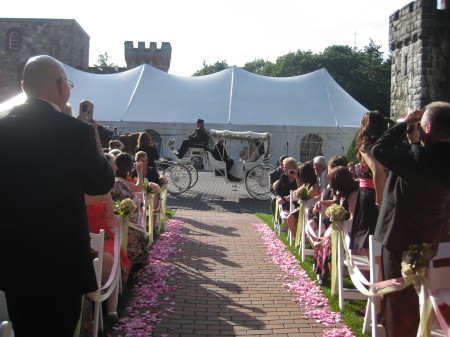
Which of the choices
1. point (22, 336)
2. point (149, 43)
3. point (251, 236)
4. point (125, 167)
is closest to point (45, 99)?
point (22, 336)

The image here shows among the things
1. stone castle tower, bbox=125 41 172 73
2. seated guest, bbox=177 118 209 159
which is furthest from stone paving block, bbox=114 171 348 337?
stone castle tower, bbox=125 41 172 73

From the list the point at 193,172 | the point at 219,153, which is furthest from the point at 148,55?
the point at 219,153

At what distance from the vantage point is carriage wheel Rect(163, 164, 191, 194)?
14227 millimetres

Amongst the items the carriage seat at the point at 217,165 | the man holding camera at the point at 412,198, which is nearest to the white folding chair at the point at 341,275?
the man holding camera at the point at 412,198

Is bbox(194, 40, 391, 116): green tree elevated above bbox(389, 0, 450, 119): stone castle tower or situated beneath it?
elevated above

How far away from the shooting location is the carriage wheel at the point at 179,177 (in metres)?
14.2

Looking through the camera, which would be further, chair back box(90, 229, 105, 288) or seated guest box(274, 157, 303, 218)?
seated guest box(274, 157, 303, 218)

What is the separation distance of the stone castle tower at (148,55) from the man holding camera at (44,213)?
46744 mm

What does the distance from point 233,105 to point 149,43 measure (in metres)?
28.6

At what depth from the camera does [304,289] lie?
217 inches

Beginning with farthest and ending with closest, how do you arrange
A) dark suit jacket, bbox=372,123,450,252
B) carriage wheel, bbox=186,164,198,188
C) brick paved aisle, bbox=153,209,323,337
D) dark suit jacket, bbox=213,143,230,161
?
carriage wheel, bbox=186,164,198,188 → dark suit jacket, bbox=213,143,230,161 → brick paved aisle, bbox=153,209,323,337 → dark suit jacket, bbox=372,123,450,252

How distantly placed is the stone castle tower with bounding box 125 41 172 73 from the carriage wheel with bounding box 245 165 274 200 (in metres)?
35.6

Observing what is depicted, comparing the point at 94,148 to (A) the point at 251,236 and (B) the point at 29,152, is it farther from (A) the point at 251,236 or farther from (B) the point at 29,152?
(A) the point at 251,236

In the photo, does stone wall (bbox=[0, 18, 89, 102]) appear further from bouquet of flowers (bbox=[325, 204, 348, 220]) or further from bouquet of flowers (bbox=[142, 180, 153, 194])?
bouquet of flowers (bbox=[325, 204, 348, 220])
